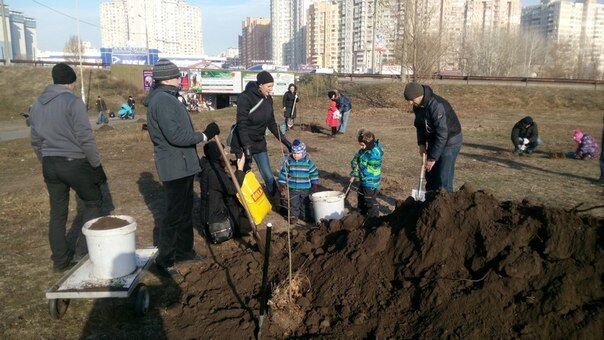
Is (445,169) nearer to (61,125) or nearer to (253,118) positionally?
(253,118)

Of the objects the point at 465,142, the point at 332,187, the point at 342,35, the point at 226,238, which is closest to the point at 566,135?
the point at 465,142

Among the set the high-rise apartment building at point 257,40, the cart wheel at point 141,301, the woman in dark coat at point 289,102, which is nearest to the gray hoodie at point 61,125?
the cart wheel at point 141,301

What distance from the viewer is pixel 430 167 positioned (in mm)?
5762

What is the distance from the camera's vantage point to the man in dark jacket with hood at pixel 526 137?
39.0ft

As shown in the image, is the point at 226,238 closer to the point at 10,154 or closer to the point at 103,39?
the point at 10,154

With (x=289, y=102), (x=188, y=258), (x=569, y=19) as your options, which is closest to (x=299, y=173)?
(x=188, y=258)

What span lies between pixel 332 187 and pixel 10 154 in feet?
33.4

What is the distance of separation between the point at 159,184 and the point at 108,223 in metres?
5.00

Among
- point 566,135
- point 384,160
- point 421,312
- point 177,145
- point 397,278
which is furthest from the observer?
point 566,135

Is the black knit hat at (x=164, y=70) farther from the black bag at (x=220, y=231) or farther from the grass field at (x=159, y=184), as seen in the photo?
the grass field at (x=159, y=184)

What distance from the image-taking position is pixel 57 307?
3.83 m

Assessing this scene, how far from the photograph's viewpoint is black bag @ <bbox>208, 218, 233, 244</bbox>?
530 centimetres

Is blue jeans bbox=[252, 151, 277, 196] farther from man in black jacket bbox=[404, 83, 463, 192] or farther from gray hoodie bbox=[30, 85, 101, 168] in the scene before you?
gray hoodie bbox=[30, 85, 101, 168]

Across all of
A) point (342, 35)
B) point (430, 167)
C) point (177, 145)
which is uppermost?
point (342, 35)
